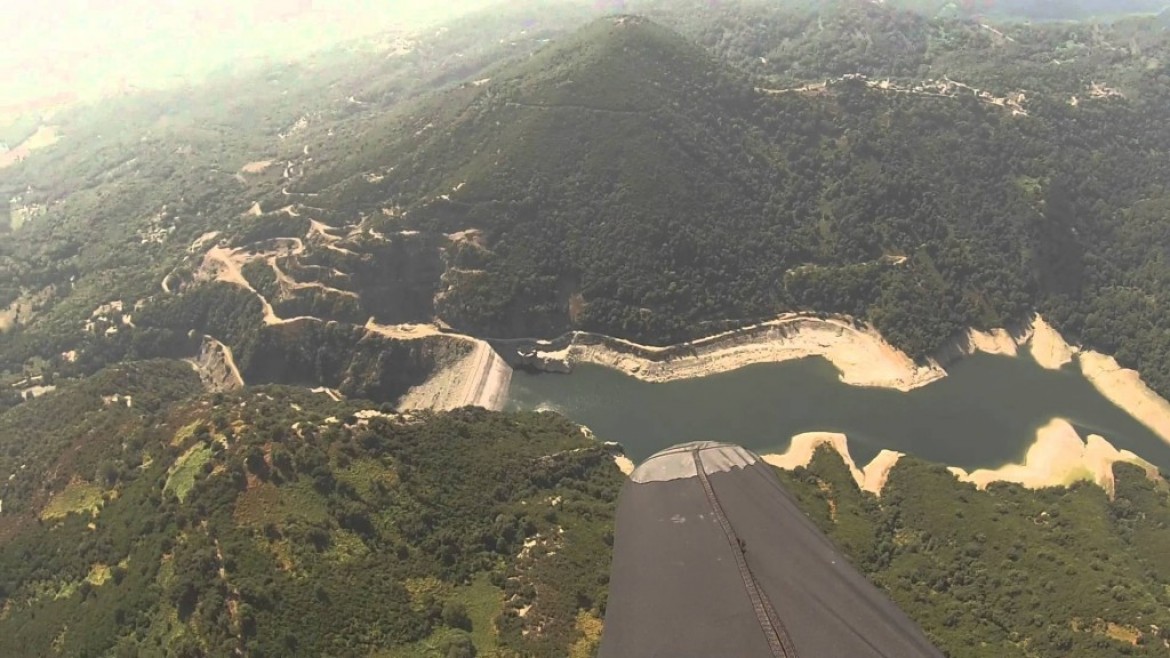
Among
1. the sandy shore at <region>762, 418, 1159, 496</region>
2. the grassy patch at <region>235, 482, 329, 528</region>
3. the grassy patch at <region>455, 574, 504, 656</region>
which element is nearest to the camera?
the grassy patch at <region>455, 574, 504, 656</region>

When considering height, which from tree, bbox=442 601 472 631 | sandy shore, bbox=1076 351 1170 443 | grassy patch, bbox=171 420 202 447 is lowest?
sandy shore, bbox=1076 351 1170 443

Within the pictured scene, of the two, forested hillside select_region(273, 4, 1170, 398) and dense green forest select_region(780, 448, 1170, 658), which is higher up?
forested hillside select_region(273, 4, 1170, 398)

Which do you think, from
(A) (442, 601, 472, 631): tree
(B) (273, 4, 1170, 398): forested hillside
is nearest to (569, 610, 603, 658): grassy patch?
(A) (442, 601, 472, 631): tree

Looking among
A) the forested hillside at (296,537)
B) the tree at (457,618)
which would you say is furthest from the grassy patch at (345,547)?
the tree at (457,618)

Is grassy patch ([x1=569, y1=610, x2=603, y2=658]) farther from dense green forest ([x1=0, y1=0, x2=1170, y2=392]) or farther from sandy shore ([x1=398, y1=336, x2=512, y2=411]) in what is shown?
dense green forest ([x1=0, y1=0, x2=1170, y2=392])

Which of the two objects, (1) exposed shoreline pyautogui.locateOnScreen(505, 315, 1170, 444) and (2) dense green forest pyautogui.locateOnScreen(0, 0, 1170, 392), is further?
(2) dense green forest pyautogui.locateOnScreen(0, 0, 1170, 392)

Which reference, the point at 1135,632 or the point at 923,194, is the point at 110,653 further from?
the point at 923,194

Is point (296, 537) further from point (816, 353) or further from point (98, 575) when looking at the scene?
point (816, 353)
